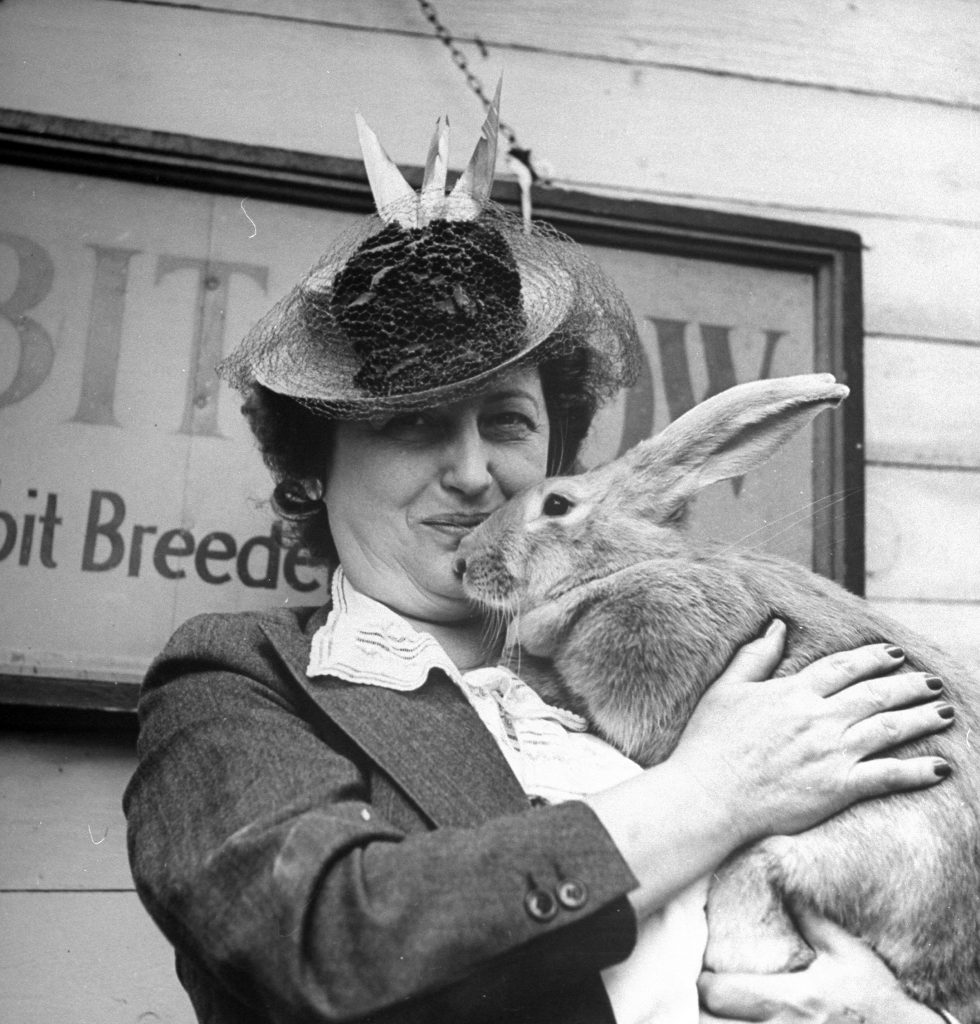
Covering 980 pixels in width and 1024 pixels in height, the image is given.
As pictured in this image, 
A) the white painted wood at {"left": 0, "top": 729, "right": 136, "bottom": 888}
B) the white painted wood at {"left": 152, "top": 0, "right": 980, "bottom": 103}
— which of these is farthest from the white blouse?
the white painted wood at {"left": 152, "top": 0, "right": 980, "bottom": 103}

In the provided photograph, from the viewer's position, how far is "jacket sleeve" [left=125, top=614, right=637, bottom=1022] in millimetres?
800

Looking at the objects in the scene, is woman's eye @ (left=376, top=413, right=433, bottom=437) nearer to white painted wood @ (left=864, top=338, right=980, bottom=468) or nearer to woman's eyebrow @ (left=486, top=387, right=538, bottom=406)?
woman's eyebrow @ (left=486, top=387, right=538, bottom=406)

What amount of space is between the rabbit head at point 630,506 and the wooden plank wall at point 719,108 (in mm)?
437

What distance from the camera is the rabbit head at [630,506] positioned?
1.07 m

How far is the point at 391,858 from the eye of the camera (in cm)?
82

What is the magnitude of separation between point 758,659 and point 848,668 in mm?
72

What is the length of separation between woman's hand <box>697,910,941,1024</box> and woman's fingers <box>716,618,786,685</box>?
0.19 m

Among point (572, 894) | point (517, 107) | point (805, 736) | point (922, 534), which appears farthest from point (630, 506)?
point (517, 107)

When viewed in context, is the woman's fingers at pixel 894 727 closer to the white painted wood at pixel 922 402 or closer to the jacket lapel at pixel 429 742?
the jacket lapel at pixel 429 742

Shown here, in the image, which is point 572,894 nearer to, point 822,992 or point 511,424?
point 822,992

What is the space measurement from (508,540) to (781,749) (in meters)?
0.31

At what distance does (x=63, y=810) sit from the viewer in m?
1.29

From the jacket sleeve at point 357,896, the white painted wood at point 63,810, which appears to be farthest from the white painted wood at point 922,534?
the white painted wood at point 63,810

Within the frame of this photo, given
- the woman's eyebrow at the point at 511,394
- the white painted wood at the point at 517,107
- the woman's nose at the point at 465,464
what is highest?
the white painted wood at the point at 517,107
